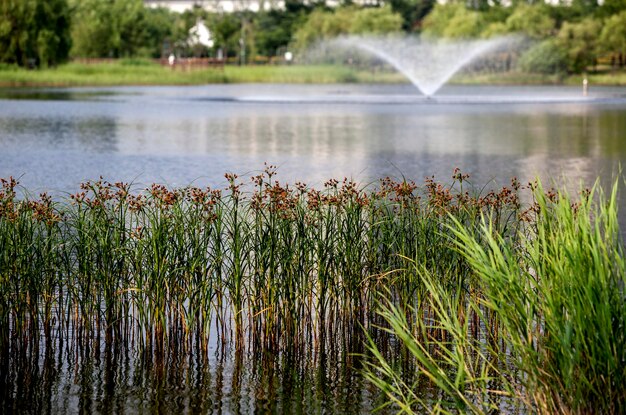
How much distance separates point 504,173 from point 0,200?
643 inches

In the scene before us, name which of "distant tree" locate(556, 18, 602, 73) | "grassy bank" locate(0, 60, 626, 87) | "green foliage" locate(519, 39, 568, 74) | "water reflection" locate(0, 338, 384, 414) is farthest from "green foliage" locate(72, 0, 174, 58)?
"water reflection" locate(0, 338, 384, 414)

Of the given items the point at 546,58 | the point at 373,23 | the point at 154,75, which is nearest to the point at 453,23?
the point at 373,23

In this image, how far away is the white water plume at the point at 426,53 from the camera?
73.2 m

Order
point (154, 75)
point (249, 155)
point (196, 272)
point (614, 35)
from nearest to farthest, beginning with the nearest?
point (196, 272) → point (249, 155) → point (154, 75) → point (614, 35)

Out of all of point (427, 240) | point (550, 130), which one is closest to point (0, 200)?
point (427, 240)

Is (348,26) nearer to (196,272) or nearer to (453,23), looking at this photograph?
(453,23)

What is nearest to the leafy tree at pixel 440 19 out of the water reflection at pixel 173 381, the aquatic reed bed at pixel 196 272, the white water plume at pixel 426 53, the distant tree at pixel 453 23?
the distant tree at pixel 453 23

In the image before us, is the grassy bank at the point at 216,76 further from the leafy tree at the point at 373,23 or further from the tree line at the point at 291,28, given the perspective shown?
the leafy tree at the point at 373,23

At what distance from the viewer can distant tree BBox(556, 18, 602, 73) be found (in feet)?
348

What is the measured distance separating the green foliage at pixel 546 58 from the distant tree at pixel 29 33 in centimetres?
4542

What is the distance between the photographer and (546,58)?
10500cm

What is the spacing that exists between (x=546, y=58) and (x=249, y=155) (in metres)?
81.8

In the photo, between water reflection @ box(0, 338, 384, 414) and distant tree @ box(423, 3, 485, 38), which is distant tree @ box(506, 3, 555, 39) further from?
water reflection @ box(0, 338, 384, 414)

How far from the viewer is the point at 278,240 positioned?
9.34 m
